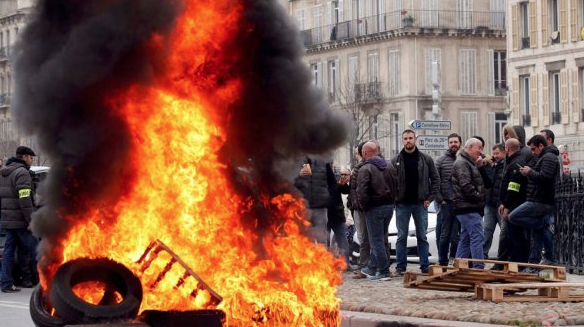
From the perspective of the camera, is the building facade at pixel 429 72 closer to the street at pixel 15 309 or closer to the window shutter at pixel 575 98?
the window shutter at pixel 575 98

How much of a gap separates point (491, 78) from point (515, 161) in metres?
51.5

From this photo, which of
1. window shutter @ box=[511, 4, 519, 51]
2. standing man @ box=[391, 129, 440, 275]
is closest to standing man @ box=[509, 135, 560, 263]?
standing man @ box=[391, 129, 440, 275]

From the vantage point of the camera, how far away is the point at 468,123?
70.4 m

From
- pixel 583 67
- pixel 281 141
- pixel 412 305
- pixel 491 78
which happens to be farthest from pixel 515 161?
pixel 491 78

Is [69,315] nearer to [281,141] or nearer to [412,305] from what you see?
[281,141]

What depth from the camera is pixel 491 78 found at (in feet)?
231

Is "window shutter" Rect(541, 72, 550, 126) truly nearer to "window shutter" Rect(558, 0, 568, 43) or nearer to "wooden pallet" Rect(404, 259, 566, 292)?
"window shutter" Rect(558, 0, 568, 43)

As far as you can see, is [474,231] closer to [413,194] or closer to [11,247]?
[413,194]

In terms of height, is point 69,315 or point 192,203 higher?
point 192,203

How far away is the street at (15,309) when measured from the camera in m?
16.3

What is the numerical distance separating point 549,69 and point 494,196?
123ft

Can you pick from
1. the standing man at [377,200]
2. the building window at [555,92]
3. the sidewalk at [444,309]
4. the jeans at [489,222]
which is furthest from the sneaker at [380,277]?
the building window at [555,92]

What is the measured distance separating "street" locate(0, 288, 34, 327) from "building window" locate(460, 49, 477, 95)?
50.1m

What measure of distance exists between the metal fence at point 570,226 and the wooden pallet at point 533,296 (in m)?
4.72
